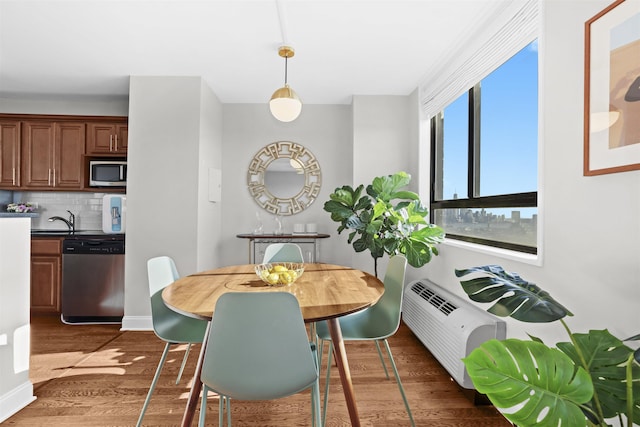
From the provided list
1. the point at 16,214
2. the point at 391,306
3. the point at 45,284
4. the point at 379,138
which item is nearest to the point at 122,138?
the point at 16,214

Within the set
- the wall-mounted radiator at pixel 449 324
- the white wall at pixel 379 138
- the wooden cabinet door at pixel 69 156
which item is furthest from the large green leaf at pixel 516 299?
the wooden cabinet door at pixel 69 156

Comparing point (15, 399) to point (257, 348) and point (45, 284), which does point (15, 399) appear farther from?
point (45, 284)

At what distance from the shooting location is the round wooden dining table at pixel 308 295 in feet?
4.83

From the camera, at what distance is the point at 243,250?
4.49 m

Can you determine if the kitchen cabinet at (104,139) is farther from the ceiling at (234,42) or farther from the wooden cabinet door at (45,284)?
the wooden cabinet door at (45,284)

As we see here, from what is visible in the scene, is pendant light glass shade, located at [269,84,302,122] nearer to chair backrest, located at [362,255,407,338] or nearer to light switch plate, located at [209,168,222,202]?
chair backrest, located at [362,255,407,338]

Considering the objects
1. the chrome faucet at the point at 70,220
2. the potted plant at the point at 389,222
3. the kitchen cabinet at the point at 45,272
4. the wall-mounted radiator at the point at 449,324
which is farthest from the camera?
the chrome faucet at the point at 70,220

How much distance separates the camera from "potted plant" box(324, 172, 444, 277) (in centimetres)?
291

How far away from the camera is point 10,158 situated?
405cm

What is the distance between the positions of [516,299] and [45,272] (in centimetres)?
454

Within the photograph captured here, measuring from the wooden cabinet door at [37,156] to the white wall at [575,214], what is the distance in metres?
4.87

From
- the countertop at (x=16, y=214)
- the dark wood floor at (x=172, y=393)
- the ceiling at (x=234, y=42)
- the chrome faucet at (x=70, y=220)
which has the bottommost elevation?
the dark wood floor at (x=172, y=393)

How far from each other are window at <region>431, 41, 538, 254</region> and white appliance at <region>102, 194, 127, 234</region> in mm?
3503

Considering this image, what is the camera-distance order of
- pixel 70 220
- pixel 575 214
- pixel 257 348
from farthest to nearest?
pixel 70 220 < pixel 575 214 < pixel 257 348
